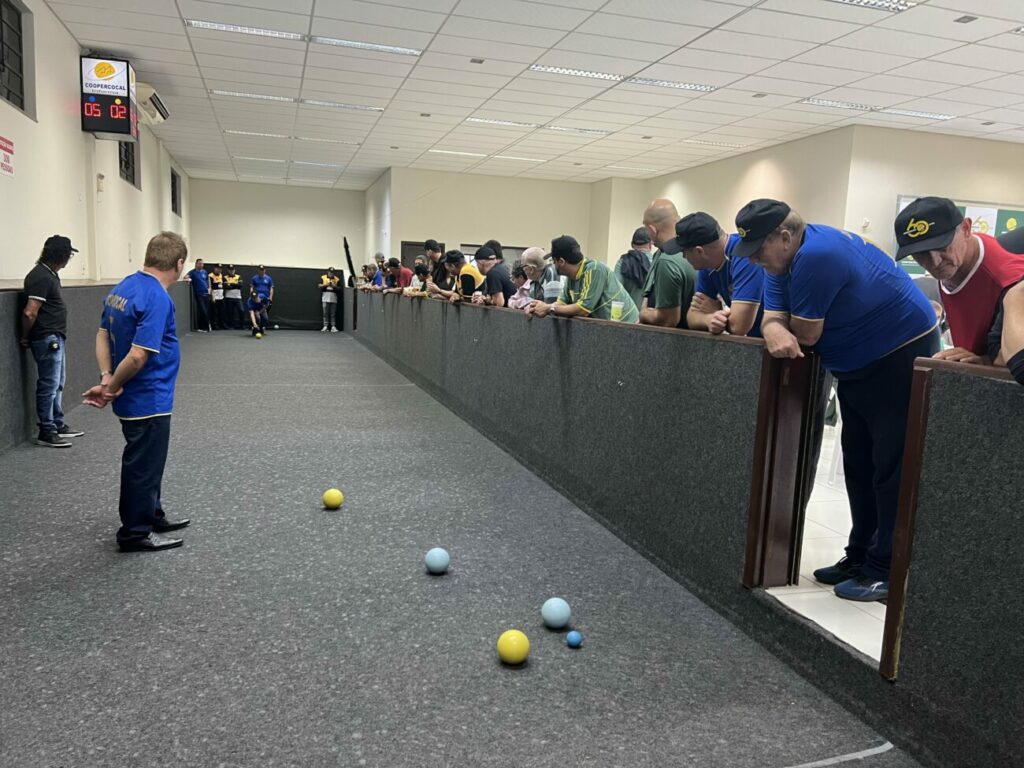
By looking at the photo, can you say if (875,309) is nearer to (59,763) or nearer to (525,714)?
(525,714)

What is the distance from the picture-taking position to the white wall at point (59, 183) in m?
6.01

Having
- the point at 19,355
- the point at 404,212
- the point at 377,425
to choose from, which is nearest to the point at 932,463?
the point at 377,425

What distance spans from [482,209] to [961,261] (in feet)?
47.8

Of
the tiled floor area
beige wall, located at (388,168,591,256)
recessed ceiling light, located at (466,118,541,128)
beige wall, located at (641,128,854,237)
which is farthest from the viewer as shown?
beige wall, located at (388,168,591,256)

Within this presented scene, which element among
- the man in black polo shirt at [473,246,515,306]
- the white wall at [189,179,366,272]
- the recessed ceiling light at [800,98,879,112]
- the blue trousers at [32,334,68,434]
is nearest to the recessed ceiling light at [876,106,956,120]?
the recessed ceiling light at [800,98,879,112]

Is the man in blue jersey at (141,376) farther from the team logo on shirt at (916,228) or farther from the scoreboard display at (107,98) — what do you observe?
the scoreboard display at (107,98)

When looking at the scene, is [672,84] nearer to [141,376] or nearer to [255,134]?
[255,134]

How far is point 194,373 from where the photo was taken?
8734mm

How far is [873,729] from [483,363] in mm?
4208

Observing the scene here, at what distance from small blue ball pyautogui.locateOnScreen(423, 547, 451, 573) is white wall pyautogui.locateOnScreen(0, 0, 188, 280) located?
15.7 ft

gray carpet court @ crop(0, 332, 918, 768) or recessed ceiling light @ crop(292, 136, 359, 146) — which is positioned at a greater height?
recessed ceiling light @ crop(292, 136, 359, 146)

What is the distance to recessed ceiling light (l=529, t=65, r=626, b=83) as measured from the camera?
27.6 ft

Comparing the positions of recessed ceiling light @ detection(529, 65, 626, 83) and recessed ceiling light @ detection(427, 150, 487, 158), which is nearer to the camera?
recessed ceiling light @ detection(529, 65, 626, 83)

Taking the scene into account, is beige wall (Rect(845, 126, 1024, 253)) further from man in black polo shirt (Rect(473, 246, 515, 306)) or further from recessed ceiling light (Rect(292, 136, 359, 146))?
recessed ceiling light (Rect(292, 136, 359, 146))
